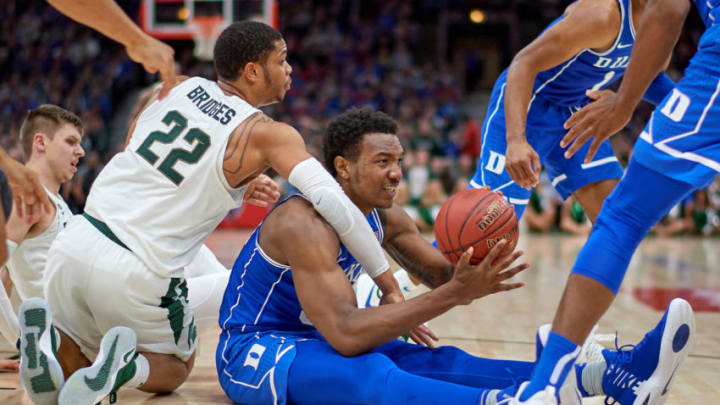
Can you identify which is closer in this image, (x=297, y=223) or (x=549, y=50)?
(x=297, y=223)

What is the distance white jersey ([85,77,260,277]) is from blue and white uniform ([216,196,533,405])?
269mm

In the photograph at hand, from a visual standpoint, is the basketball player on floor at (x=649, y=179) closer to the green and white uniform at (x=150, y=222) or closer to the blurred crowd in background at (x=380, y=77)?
the green and white uniform at (x=150, y=222)

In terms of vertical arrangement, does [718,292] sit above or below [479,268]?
below

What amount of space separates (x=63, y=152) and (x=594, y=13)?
2836mm

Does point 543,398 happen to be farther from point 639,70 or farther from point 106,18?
point 106,18

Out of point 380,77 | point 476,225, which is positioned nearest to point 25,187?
point 476,225

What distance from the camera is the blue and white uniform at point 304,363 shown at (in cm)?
267

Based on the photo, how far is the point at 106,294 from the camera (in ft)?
10.5

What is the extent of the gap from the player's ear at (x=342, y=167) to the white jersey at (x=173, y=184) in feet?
1.42

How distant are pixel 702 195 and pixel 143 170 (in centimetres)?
1427

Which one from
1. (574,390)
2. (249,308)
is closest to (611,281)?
(574,390)

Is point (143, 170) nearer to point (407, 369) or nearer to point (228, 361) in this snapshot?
point (228, 361)

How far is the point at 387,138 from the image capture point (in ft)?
10.9

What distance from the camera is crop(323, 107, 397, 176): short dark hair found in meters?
3.32
